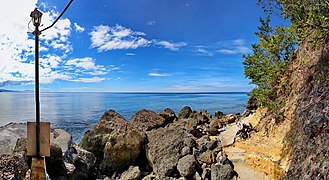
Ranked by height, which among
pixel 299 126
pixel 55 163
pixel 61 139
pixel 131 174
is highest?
pixel 299 126

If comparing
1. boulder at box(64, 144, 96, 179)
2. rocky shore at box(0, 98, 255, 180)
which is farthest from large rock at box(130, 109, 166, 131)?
boulder at box(64, 144, 96, 179)

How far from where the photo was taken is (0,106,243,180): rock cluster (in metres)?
8.73

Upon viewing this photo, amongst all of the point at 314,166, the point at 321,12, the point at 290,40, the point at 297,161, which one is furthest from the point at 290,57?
the point at 314,166

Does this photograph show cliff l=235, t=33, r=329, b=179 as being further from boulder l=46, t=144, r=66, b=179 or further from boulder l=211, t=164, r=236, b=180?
boulder l=46, t=144, r=66, b=179

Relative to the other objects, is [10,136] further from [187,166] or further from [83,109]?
[83,109]

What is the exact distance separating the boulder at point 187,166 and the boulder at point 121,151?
104 inches

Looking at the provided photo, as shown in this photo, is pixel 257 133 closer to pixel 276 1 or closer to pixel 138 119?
pixel 276 1

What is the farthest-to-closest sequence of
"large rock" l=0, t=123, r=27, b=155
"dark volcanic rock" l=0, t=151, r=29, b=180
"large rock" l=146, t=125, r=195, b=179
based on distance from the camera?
1. "large rock" l=146, t=125, r=195, b=179
2. "large rock" l=0, t=123, r=27, b=155
3. "dark volcanic rock" l=0, t=151, r=29, b=180

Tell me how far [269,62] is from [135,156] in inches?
300

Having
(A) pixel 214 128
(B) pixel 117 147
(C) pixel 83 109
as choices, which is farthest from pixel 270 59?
(C) pixel 83 109

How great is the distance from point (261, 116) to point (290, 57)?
3128mm

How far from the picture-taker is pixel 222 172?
328 inches

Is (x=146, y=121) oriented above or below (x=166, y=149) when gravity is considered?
above

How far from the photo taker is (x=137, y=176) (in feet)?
32.8
